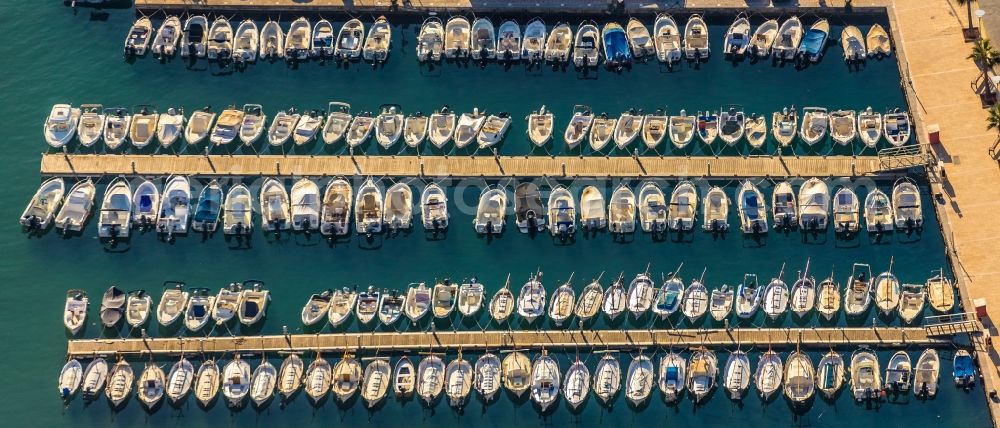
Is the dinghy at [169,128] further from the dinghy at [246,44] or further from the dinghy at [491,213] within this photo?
the dinghy at [491,213]

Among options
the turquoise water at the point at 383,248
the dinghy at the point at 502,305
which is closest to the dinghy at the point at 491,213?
the turquoise water at the point at 383,248

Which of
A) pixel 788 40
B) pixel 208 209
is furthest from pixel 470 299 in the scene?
pixel 788 40

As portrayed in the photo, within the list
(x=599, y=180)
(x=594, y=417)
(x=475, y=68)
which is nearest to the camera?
(x=594, y=417)

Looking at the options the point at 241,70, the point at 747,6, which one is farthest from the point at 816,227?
the point at 241,70

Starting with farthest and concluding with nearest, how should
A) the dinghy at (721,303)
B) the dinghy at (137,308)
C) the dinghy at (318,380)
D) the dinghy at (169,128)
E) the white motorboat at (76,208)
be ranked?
1. the dinghy at (169,128)
2. the white motorboat at (76,208)
3. the dinghy at (137,308)
4. the dinghy at (721,303)
5. the dinghy at (318,380)

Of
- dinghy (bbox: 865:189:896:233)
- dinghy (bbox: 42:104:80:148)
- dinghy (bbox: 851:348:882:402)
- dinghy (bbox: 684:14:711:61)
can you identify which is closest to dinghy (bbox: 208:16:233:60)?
dinghy (bbox: 42:104:80:148)

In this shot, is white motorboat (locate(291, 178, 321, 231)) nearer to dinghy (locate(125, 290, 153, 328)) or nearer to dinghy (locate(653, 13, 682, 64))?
dinghy (locate(125, 290, 153, 328))

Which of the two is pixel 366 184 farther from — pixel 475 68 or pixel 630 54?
pixel 630 54
